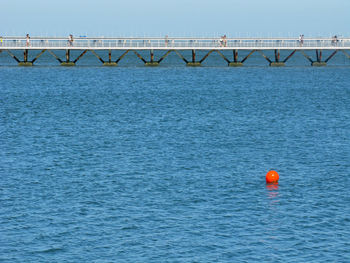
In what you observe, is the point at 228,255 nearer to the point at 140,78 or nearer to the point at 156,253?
the point at 156,253

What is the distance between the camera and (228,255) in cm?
2144

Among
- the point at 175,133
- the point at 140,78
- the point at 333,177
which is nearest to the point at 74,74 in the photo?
the point at 140,78

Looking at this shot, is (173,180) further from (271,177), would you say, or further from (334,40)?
(334,40)

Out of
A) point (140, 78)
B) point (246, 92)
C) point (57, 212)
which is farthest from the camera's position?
point (140, 78)

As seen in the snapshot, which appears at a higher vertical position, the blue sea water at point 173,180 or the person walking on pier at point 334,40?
the person walking on pier at point 334,40

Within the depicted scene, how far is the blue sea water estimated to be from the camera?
73.5 ft

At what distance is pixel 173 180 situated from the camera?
30688mm

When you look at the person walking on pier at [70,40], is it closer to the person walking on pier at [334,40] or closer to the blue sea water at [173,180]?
Answer: the blue sea water at [173,180]

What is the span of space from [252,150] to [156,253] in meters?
17.2

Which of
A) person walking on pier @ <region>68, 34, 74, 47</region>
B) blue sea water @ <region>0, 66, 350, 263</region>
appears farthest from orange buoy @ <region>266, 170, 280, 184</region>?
person walking on pier @ <region>68, 34, 74, 47</region>

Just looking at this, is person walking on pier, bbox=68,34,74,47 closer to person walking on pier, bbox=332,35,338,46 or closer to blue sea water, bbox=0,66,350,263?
blue sea water, bbox=0,66,350,263

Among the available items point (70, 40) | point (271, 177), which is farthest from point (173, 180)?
point (70, 40)

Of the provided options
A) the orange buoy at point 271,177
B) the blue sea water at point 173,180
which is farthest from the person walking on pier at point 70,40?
the orange buoy at point 271,177

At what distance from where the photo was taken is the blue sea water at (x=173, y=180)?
22391 mm
